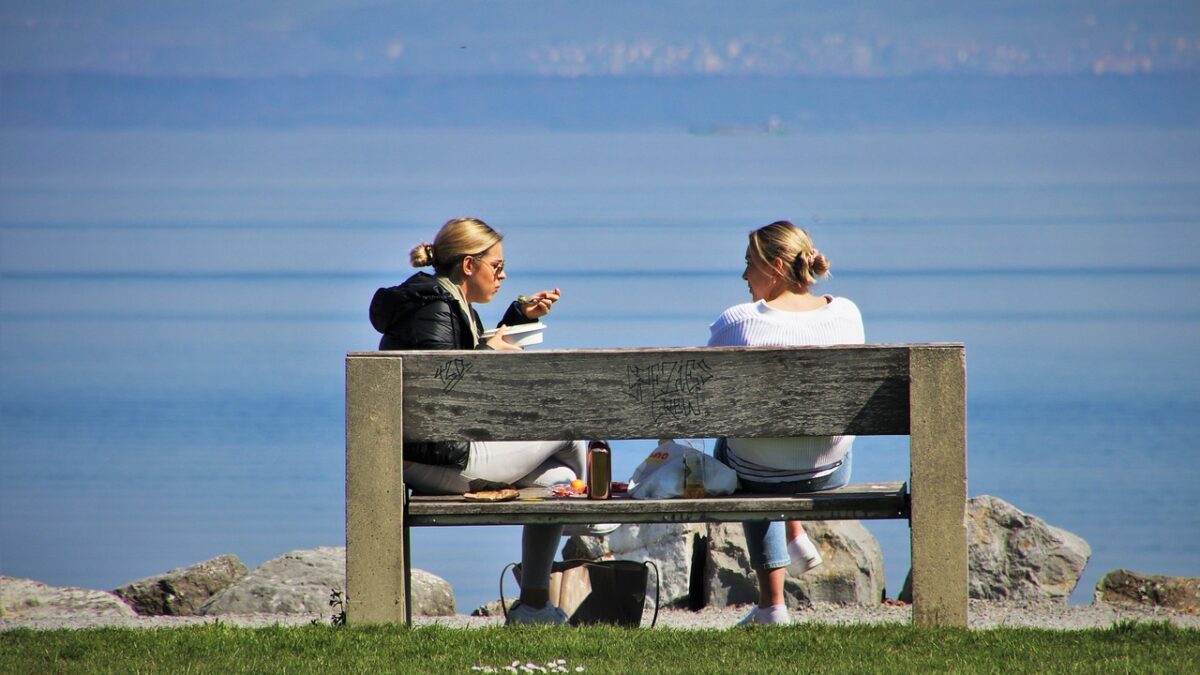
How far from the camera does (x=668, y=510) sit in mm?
5516

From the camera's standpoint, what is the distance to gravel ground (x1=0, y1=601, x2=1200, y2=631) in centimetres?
694

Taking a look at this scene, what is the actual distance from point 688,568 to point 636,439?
115 inches

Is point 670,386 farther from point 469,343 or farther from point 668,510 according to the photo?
point 469,343

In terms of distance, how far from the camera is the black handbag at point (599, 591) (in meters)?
A: 6.36

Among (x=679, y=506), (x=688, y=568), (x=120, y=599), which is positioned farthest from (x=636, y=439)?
(x=120, y=599)

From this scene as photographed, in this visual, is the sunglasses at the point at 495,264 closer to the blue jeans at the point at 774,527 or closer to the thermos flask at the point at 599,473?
the thermos flask at the point at 599,473

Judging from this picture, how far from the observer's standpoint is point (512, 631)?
557cm

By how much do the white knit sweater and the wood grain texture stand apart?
8.9 inches

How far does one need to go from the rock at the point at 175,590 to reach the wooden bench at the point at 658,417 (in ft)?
11.1

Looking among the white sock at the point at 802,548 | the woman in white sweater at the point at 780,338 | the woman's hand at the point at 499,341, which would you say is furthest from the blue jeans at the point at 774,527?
the woman's hand at the point at 499,341

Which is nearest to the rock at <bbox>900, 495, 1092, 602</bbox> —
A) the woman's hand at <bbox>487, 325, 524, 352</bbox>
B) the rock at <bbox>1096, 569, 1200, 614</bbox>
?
the rock at <bbox>1096, 569, 1200, 614</bbox>

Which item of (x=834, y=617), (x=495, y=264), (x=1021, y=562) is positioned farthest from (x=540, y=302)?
(x=1021, y=562)

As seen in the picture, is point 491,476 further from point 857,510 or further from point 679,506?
Result: point 857,510

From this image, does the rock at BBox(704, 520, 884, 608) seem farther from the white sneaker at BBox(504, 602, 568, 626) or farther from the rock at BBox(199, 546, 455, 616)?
the white sneaker at BBox(504, 602, 568, 626)
